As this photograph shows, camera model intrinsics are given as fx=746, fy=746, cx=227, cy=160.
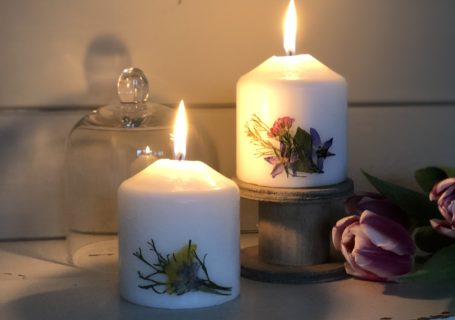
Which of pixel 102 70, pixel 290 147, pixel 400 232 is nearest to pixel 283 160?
pixel 290 147

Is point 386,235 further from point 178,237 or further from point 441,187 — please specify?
point 178,237

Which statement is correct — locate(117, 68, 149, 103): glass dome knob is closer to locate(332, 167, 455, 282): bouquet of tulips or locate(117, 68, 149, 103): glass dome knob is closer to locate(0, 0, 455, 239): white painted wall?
locate(0, 0, 455, 239): white painted wall

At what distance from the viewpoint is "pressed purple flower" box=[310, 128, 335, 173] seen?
0.65 m

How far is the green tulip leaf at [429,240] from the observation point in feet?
2.18

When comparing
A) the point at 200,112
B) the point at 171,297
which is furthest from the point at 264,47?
the point at 171,297

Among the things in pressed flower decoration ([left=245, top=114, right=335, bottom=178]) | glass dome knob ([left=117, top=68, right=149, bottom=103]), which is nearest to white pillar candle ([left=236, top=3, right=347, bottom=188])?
pressed flower decoration ([left=245, top=114, right=335, bottom=178])

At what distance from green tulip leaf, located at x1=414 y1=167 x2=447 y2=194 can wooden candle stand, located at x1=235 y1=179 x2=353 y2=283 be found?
8 cm

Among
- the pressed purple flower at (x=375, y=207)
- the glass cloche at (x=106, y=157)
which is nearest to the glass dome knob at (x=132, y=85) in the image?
the glass cloche at (x=106, y=157)

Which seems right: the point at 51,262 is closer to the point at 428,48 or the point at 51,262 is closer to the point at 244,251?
the point at 244,251

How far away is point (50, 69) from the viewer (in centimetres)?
76

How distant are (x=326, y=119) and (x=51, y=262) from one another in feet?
0.96

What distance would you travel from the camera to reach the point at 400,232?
0.63 m

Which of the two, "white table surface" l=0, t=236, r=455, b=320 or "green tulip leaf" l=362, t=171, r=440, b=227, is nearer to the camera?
"white table surface" l=0, t=236, r=455, b=320

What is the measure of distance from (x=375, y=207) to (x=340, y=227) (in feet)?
0.21
